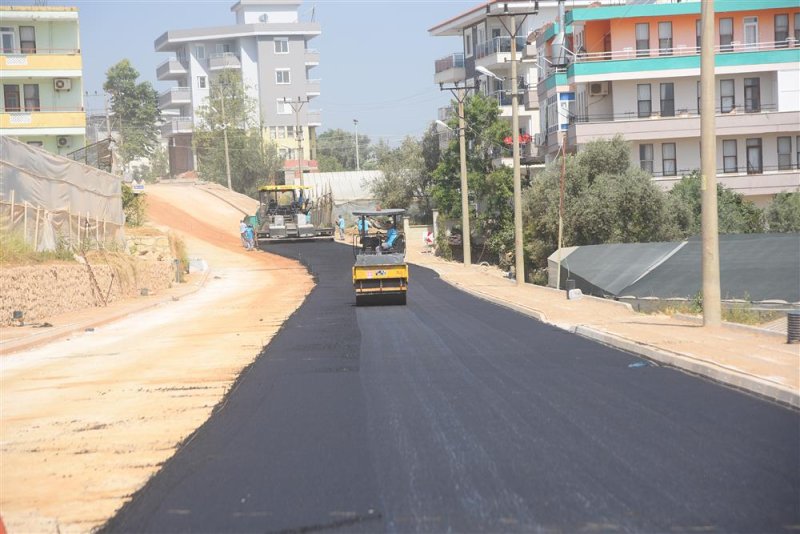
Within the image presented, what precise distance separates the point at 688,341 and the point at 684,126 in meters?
38.6

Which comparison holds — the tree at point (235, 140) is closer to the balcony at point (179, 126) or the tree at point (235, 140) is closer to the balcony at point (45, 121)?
the balcony at point (179, 126)

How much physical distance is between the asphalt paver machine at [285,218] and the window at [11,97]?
14837mm

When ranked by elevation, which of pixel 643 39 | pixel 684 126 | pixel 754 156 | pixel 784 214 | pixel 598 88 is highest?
pixel 643 39

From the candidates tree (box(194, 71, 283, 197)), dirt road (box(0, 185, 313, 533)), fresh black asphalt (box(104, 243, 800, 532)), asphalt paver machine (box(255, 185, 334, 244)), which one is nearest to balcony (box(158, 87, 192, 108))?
tree (box(194, 71, 283, 197))

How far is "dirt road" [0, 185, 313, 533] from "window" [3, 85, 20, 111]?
95.9 ft

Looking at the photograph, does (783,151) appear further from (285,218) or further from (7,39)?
(7,39)

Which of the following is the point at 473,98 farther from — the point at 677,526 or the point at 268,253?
the point at 677,526

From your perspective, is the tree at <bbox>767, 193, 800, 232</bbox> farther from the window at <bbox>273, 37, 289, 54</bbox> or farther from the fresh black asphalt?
the window at <bbox>273, 37, 289, 54</bbox>

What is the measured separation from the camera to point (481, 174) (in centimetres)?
6306

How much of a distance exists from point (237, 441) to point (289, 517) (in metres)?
3.04

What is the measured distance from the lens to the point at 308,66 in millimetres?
120250

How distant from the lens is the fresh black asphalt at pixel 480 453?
24.6 ft

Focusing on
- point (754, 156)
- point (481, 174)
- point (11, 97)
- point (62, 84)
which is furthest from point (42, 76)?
point (754, 156)

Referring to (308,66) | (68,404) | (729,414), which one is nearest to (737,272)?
(729,414)
